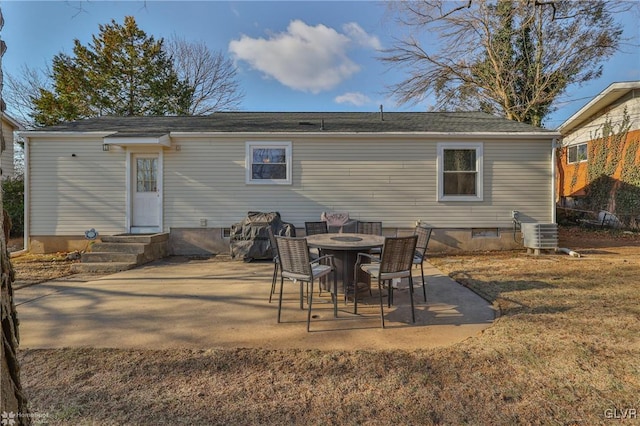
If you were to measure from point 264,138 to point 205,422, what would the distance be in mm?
7079

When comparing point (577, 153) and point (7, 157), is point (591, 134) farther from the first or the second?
point (7, 157)

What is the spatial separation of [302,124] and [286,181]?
1.84 metres

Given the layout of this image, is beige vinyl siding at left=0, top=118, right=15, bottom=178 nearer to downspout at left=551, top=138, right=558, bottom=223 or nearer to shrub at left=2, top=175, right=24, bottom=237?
shrub at left=2, top=175, right=24, bottom=237

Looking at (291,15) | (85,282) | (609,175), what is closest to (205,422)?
(85,282)

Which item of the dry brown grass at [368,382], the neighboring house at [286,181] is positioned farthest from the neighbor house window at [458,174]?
the dry brown grass at [368,382]

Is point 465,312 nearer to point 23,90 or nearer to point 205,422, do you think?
point 205,422

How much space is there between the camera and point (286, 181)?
26.8 feet

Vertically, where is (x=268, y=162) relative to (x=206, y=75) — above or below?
below

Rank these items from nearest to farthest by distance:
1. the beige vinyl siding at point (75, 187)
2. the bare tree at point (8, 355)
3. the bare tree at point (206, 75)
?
the bare tree at point (8, 355), the beige vinyl siding at point (75, 187), the bare tree at point (206, 75)

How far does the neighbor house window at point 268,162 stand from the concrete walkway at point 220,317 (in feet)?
11.1

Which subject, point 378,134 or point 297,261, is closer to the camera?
point 297,261

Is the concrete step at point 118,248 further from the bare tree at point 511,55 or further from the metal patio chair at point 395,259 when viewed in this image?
the bare tree at point 511,55

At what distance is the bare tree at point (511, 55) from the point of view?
40.2ft

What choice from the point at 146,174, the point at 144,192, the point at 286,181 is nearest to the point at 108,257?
the point at 144,192
